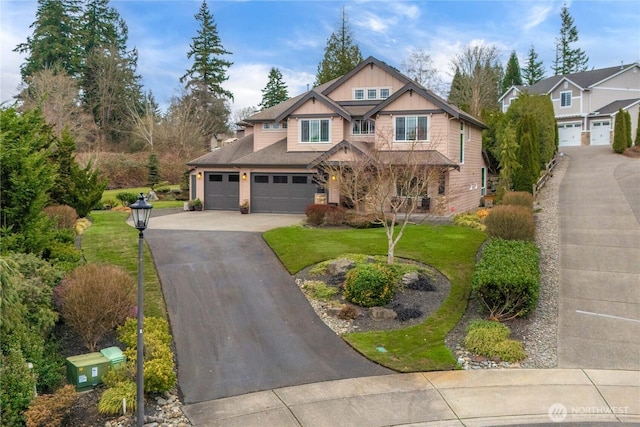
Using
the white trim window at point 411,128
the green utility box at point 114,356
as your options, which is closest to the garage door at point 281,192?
the white trim window at point 411,128

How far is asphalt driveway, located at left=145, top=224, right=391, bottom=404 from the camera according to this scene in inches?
340

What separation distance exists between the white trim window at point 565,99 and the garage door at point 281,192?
3488cm

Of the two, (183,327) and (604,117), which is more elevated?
(604,117)

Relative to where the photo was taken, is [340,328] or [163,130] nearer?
[340,328]

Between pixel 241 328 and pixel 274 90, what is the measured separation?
50.9m

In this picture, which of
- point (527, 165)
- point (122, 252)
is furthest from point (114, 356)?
point (527, 165)

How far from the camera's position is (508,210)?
1467cm

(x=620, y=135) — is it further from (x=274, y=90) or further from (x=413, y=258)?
(x=274, y=90)

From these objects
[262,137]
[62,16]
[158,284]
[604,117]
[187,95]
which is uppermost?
[62,16]

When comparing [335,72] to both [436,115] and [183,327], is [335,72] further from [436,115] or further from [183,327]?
[183,327]

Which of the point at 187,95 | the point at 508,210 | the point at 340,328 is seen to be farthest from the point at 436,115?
the point at 187,95

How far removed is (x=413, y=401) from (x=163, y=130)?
142ft

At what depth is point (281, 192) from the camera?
85.1ft

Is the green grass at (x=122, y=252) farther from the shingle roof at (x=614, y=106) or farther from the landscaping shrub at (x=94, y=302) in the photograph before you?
the shingle roof at (x=614, y=106)
